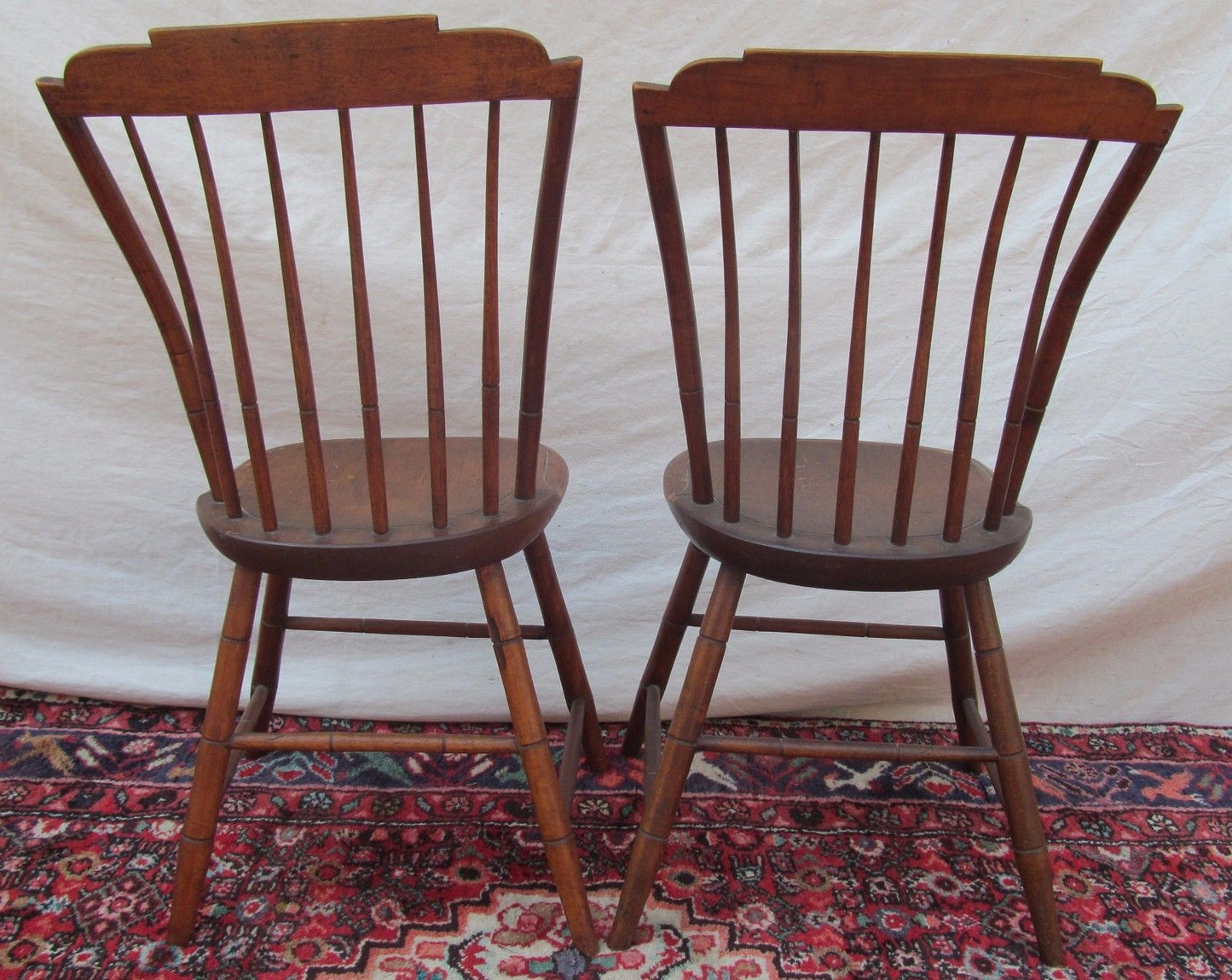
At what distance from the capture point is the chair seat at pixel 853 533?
3.66ft

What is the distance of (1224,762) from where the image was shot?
1.73 metres

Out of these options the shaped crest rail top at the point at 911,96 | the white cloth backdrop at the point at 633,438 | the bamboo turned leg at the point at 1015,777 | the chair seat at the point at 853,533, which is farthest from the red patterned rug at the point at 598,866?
the shaped crest rail top at the point at 911,96

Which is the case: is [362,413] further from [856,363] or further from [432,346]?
[856,363]

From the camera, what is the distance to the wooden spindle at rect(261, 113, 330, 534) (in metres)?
0.94

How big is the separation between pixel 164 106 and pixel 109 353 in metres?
0.94

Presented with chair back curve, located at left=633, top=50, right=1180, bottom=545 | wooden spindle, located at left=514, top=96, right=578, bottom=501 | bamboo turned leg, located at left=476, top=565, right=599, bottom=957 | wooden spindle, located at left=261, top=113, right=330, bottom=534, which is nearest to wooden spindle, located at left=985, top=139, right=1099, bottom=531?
chair back curve, located at left=633, top=50, right=1180, bottom=545

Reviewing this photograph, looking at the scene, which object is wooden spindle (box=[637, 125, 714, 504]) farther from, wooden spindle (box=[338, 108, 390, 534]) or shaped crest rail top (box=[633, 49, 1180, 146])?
wooden spindle (box=[338, 108, 390, 534])

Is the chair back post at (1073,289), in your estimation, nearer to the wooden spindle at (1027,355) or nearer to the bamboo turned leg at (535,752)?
the wooden spindle at (1027,355)

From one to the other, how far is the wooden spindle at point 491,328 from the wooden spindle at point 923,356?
45cm

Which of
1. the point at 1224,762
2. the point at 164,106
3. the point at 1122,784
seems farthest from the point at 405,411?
the point at 1224,762

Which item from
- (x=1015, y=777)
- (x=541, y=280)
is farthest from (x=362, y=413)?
(x=1015, y=777)

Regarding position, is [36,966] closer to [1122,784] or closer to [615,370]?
[615,370]

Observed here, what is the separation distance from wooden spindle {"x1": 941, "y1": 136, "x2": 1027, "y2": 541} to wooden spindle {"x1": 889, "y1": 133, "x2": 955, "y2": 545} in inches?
1.7

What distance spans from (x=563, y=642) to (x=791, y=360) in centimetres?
66
